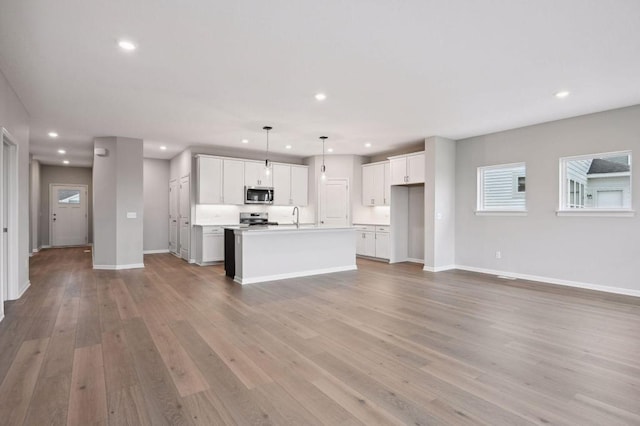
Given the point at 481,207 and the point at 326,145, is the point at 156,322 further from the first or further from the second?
the point at 481,207

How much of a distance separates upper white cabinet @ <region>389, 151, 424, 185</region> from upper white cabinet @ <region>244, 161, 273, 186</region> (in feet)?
9.86

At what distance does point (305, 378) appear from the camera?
2.35 meters

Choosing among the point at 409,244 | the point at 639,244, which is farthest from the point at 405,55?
the point at 409,244

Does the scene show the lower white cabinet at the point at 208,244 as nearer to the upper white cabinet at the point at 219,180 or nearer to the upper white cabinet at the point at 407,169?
the upper white cabinet at the point at 219,180

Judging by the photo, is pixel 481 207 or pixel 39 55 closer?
pixel 39 55

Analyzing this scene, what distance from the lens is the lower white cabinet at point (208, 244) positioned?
7371 millimetres

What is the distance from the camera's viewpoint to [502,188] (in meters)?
6.29

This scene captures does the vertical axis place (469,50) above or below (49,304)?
above

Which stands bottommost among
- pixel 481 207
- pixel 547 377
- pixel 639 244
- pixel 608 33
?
pixel 547 377

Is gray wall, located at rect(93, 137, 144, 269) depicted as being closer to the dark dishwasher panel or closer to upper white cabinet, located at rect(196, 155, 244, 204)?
upper white cabinet, located at rect(196, 155, 244, 204)

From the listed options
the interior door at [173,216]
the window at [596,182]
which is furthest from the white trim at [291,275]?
the interior door at [173,216]

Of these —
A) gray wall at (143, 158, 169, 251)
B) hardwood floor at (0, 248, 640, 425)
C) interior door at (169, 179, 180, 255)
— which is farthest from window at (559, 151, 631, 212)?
gray wall at (143, 158, 169, 251)

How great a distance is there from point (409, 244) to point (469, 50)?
18.3 feet

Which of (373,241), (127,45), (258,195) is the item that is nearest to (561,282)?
(373,241)
